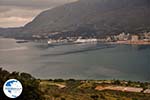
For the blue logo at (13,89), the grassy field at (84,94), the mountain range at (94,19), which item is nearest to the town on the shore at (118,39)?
the mountain range at (94,19)

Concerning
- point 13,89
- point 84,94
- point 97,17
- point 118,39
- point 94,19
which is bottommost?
point 84,94

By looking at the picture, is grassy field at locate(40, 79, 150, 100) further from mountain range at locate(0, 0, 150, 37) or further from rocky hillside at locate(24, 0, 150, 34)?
rocky hillside at locate(24, 0, 150, 34)

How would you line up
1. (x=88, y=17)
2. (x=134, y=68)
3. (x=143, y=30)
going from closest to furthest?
(x=134, y=68) → (x=143, y=30) → (x=88, y=17)

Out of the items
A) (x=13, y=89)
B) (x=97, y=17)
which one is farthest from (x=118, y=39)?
(x=13, y=89)

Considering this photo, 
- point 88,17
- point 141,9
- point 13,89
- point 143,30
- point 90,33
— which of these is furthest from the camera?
point 88,17

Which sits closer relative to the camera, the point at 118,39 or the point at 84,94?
the point at 84,94

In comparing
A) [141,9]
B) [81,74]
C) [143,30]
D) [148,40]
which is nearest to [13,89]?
[81,74]

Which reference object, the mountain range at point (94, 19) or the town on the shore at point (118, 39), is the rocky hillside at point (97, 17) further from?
the town on the shore at point (118, 39)

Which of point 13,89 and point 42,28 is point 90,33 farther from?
point 13,89

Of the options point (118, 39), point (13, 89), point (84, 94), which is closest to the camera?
point (13, 89)

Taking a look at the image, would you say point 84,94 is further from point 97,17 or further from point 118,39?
point 97,17
